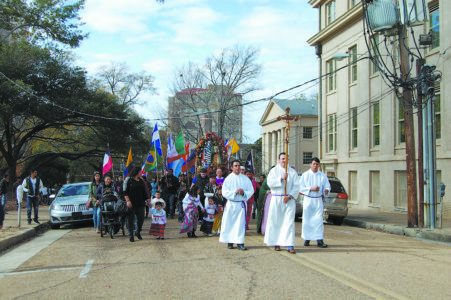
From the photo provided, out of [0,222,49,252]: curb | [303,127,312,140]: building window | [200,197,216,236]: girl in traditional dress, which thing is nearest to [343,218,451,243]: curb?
[200,197,216,236]: girl in traditional dress

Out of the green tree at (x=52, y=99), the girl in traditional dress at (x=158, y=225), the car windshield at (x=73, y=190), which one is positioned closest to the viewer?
the girl in traditional dress at (x=158, y=225)

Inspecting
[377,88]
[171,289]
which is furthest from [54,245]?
[377,88]

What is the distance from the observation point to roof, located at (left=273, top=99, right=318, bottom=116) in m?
52.2

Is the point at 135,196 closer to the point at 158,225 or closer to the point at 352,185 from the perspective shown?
the point at 158,225

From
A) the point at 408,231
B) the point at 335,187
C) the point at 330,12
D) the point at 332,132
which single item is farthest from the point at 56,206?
the point at 330,12

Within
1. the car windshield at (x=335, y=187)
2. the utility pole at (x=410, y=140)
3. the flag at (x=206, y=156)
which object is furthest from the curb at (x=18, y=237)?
the utility pole at (x=410, y=140)

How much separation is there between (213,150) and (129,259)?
926cm

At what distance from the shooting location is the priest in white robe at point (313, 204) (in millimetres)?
9062

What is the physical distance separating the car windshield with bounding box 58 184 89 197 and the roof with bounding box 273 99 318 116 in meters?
37.8

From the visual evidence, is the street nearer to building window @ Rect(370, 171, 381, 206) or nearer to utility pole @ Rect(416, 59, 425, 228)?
utility pole @ Rect(416, 59, 425, 228)

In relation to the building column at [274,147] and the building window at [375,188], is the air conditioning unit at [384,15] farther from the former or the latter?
the building column at [274,147]

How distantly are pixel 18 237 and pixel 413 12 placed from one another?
12.9 m

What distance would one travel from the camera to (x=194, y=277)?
6.25 meters

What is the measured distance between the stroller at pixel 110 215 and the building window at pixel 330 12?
22783mm
